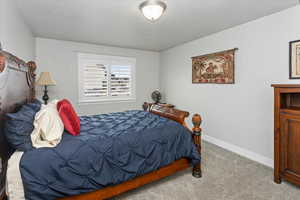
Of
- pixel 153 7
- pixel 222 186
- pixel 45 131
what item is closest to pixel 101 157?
pixel 45 131

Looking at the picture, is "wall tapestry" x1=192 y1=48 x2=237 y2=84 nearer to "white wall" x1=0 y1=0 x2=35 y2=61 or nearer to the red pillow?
the red pillow

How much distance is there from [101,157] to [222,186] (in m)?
1.53

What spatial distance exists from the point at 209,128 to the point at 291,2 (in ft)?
7.97

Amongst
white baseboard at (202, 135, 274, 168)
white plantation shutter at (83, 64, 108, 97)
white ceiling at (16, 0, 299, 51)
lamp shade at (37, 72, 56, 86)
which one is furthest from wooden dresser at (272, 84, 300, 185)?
lamp shade at (37, 72, 56, 86)

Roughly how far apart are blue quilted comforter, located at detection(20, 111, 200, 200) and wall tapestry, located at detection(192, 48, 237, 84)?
1620mm

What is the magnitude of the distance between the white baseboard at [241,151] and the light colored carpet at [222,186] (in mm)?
122

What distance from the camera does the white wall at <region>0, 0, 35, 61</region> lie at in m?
1.81

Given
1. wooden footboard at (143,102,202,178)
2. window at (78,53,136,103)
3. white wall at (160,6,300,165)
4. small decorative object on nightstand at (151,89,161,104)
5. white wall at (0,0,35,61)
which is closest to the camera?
white wall at (0,0,35,61)

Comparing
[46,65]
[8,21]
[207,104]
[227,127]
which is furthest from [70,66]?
[227,127]

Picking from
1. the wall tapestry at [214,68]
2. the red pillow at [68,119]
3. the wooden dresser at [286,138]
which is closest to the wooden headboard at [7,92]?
the red pillow at [68,119]

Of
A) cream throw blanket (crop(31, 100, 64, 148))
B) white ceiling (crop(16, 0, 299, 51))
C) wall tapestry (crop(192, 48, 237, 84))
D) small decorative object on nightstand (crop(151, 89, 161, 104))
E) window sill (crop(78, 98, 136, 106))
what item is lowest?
cream throw blanket (crop(31, 100, 64, 148))

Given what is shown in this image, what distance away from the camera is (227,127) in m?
3.18

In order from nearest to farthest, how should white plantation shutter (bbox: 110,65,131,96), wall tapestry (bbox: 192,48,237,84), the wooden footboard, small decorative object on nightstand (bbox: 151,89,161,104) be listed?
the wooden footboard < wall tapestry (bbox: 192,48,237,84) < white plantation shutter (bbox: 110,65,131,96) < small decorative object on nightstand (bbox: 151,89,161,104)

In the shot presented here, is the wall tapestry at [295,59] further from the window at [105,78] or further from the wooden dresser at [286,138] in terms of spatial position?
the window at [105,78]
